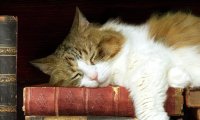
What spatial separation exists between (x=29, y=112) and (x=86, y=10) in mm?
523

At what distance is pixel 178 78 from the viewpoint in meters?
0.94

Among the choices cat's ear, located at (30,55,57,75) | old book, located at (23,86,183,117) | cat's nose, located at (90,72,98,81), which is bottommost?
old book, located at (23,86,183,117)

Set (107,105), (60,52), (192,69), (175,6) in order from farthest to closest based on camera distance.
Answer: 1. (175,6)
2. (60,52)
3. (192,69)
4. (107,105)

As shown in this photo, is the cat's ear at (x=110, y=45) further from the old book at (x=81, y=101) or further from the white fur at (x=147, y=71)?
the old book at (x=81, y=101)

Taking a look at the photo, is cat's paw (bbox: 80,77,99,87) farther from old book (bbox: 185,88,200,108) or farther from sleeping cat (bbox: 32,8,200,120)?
old book (bbox: 185,88,200,108)

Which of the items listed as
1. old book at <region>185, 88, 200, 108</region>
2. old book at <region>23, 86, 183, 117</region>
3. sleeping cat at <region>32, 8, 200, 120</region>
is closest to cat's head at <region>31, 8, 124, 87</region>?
sleeping cat at <region>32, 8, 200, 120</region>

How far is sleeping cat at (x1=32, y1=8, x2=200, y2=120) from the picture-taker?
3.12 feet

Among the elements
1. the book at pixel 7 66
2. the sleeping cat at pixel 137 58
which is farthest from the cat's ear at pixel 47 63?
the book at pixel 7 66

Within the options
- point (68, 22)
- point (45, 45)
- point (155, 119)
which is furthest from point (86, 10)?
point (155, 119)

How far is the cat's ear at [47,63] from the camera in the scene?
117 centimetres

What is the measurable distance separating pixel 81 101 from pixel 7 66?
20 centimetres

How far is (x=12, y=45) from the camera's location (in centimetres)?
94

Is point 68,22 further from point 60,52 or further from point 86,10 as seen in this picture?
point 60,52

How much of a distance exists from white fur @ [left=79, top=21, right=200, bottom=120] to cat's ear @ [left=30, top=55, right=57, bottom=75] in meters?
0.16
